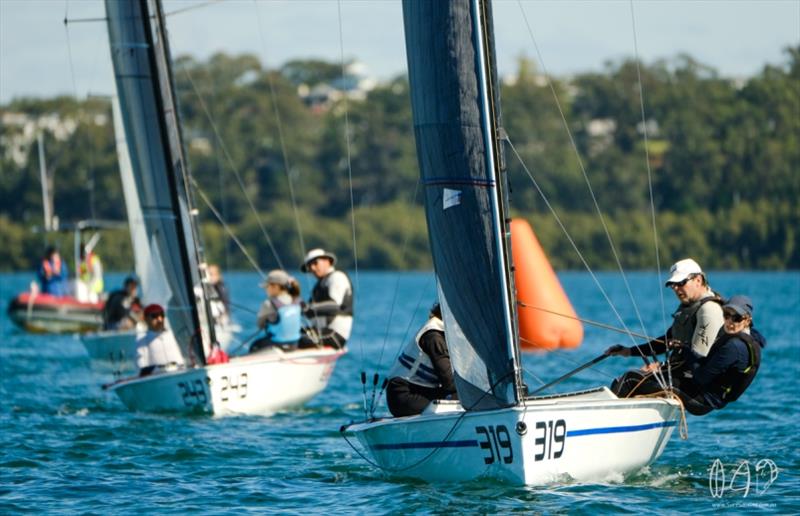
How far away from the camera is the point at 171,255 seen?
1574 centimetres

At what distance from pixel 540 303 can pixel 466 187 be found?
12501 mm

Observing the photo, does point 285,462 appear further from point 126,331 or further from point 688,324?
point 126,331

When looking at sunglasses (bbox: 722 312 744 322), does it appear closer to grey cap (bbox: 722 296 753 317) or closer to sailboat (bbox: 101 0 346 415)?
grey cap (bbox: 722 296 753 317)

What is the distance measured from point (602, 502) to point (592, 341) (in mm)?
15862

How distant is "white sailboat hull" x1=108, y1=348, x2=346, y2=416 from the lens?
15203mm

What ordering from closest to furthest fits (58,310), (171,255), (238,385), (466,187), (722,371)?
(466,187), (722,371), (238,385), (171,255), (58,310)

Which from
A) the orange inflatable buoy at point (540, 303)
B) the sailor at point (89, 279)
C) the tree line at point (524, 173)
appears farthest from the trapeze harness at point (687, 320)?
the tree line at point (524, 173)

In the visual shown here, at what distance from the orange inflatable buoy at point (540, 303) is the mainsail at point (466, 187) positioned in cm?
1209

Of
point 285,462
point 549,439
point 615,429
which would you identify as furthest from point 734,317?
point 285,462

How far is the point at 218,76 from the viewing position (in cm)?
10006

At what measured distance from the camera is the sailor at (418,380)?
11.2m

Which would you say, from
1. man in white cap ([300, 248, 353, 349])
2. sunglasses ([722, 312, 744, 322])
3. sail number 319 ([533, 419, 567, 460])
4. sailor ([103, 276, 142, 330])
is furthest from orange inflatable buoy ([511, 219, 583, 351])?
sail number 319 ([533, 419, 567, 460])

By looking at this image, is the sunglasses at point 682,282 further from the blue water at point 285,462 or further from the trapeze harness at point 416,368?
the trapeze harness at point 416,368

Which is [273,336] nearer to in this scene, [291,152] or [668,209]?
[668,209]
